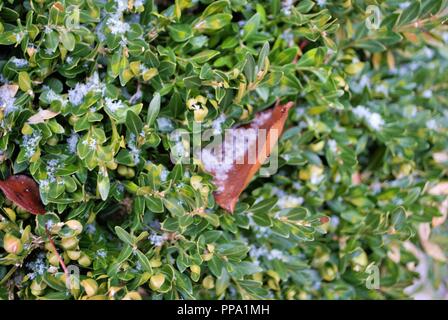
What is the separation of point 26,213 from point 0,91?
327mm

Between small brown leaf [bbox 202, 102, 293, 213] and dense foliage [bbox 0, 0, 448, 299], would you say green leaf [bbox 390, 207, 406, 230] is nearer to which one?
dense foliage [bbox 0, 0, 448, 299]

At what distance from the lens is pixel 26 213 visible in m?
1.51

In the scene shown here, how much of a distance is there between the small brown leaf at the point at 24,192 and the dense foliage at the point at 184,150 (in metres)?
0.03

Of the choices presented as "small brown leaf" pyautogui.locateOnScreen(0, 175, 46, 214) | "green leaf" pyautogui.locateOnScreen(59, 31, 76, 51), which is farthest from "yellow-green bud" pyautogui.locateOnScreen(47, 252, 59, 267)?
"green leaf" pyautogui.locateOnScreen(59, 31, 76, 51)

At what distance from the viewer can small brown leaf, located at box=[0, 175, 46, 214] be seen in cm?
144

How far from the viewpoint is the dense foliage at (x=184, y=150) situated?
1441 mm

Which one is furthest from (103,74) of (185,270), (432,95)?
(432,95)

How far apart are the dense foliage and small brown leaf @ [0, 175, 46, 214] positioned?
0.09ft

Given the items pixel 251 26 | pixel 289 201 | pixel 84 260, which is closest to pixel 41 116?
pixel 84 260

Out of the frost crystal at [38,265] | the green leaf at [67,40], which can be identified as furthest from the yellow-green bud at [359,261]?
the green leaf at [67,40]

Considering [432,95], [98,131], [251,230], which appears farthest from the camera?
[432,95]

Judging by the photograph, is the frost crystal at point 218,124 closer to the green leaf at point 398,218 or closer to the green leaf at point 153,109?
the green leaf at point 153,109

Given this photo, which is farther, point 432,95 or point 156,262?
point 432,95
